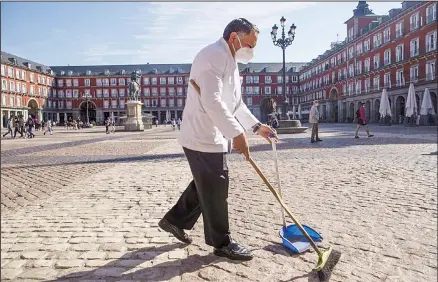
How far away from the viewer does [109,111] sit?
89.5 meters

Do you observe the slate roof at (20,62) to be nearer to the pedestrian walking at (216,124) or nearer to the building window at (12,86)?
the building window at (12,86)

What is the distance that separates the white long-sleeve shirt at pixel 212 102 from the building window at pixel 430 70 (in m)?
40.5

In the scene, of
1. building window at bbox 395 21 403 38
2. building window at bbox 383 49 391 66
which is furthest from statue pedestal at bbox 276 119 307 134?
building window at bbox 383 49 391 66

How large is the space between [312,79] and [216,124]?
7730 centimetres

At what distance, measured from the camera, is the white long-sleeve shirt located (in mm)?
2555

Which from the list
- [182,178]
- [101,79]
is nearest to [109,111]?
[101,79]

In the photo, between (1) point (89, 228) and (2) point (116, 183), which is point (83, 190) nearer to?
(2) point (116, 183)

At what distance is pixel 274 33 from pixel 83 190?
60.7ft

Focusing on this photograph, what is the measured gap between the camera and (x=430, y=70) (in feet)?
121

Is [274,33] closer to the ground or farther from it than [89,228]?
farther from it

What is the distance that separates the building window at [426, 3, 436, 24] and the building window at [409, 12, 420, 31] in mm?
1769

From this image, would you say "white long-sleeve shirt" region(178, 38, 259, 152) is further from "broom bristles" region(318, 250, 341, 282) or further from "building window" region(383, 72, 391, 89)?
"building window" region(383, 72, 391, 89)

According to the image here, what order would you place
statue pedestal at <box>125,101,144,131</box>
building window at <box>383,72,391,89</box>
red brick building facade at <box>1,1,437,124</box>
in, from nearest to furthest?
statue pedestal at <box>125,101,144,131</box>
red brick building facade at <box>1,1,437,124</box>
building window at <box>383,72,391,89</box>

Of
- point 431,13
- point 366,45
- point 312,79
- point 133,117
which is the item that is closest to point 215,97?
point 133,117
